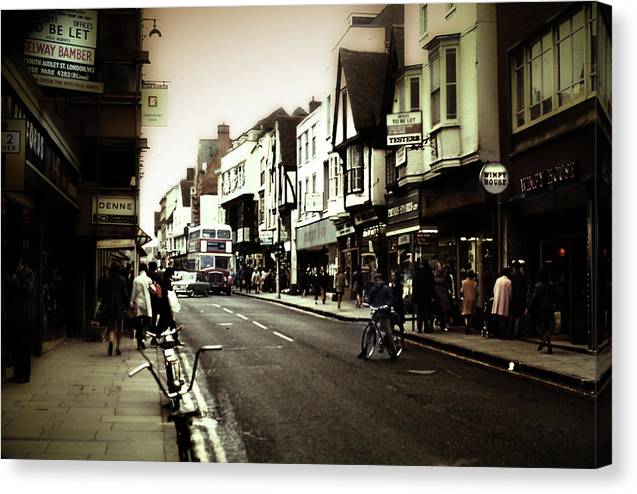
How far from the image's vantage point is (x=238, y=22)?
823 centimetres

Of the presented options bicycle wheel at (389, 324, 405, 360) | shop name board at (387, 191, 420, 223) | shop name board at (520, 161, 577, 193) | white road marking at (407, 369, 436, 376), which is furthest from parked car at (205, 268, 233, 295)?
shop name board at (520, 161, 577, 193)

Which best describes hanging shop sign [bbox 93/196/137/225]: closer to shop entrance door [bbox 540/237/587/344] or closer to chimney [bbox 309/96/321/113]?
chimney [bbox 309/96/321/113]

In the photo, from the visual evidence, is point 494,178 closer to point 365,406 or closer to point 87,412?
point 365,406

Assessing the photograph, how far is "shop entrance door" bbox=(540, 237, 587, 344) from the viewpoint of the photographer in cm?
734

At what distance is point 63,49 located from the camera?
8.38 metres

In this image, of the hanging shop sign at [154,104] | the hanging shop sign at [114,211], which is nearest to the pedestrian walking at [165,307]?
the hanging shop sign at [114,211]

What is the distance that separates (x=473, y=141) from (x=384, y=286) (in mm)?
1980

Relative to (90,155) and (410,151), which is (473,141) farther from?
(90,155)

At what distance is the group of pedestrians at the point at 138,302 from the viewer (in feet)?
26.0

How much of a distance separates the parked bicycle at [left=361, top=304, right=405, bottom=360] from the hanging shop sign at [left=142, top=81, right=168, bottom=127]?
10.1 ft

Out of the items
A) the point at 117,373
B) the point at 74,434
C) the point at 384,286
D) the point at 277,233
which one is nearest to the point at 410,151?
the point at 384,286

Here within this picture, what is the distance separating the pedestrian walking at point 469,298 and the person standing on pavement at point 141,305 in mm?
3230

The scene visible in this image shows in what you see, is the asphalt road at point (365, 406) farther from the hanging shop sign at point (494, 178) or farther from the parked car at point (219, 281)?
the hanging shop sign at point (494, 178)

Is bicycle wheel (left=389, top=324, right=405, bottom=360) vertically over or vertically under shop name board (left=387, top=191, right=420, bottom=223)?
under
